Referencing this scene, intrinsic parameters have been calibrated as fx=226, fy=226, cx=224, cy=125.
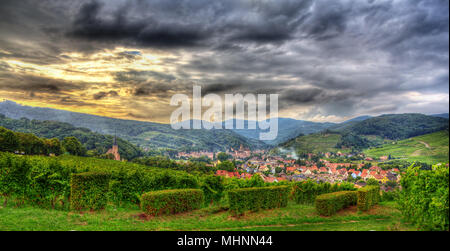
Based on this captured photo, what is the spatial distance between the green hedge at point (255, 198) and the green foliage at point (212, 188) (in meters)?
3.40

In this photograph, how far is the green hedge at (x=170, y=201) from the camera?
30.1 feet

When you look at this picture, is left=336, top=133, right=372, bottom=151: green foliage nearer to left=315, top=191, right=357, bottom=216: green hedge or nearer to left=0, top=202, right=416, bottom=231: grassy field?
left=315, top=191, right=357, bottom=216: green hedge

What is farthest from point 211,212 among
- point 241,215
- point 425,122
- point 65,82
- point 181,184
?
point 425,122

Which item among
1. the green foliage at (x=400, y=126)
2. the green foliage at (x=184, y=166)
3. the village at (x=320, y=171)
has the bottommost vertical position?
the village at (x=320, y=171)

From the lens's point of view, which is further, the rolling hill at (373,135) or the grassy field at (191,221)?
the rolling hill at (373,135)

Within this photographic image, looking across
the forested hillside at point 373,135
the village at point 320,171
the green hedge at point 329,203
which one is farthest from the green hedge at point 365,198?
the forested hillside at point 373,135

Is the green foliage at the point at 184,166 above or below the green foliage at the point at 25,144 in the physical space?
below

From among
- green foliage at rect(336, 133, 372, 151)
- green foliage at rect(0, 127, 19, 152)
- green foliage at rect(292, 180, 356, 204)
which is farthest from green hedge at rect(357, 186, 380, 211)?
green foliage at rect(336, 133, 372, 151)

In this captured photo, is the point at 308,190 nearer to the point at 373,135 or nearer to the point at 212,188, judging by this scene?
the point at 212,188

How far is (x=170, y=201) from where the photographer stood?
955cm

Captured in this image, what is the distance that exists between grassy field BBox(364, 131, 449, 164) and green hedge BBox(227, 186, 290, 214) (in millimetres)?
102733

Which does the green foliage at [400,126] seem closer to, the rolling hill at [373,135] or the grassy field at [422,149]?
the rolling hill at [373,135]

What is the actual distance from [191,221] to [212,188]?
14.8 ft

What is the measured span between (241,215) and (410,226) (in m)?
6.03
